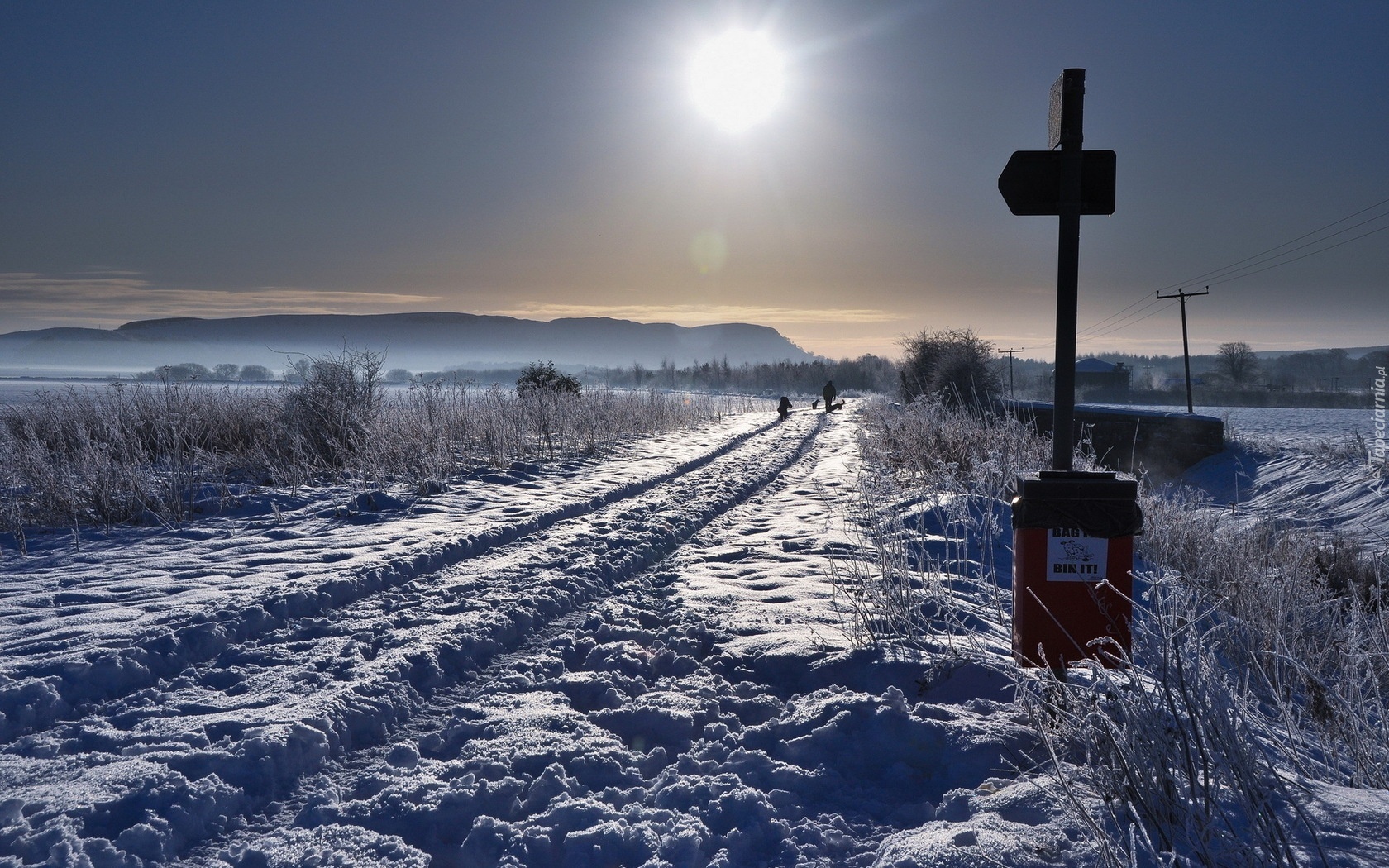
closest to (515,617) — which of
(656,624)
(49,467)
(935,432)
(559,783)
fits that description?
(656,624)

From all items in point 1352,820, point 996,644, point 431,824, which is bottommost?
point 431,824

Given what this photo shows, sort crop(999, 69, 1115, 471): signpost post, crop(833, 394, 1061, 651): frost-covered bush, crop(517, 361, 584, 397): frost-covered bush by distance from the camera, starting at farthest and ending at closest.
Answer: crop(517, 361, 584, 397): frost-covered bush → crop(833, 394, 1061, 651): frost-covered bush → crop(999, 69, 1115, 471): signpost post

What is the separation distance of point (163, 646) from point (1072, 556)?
188 inches

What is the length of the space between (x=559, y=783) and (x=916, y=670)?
6.09 ft

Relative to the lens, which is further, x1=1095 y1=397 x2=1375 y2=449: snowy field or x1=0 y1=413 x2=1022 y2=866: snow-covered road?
x1=1095 y1=397 x2=1375 y2=449: snowy field

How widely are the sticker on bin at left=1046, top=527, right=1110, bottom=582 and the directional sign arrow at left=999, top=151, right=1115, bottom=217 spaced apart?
150 centimetres

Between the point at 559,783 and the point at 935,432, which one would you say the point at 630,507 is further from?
the point at 935,432

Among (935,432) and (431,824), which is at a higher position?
(935,432)

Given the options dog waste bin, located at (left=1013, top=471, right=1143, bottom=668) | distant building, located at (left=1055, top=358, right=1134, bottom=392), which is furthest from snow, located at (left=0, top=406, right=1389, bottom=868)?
distant building, located at (left=1055, top=358, right=1134, bottom=392)

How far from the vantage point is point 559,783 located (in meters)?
2.77

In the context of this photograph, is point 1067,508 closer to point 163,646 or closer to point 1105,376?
point 163,646

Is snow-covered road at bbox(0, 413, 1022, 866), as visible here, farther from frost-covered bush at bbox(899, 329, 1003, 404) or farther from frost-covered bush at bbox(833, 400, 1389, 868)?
frost-covered bush at bbox(899, 329, 1003, 404)

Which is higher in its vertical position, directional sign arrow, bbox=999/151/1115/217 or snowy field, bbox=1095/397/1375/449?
directional sign arrow, bbox=999/151/1115/217

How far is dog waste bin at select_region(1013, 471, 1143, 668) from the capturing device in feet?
10.1
